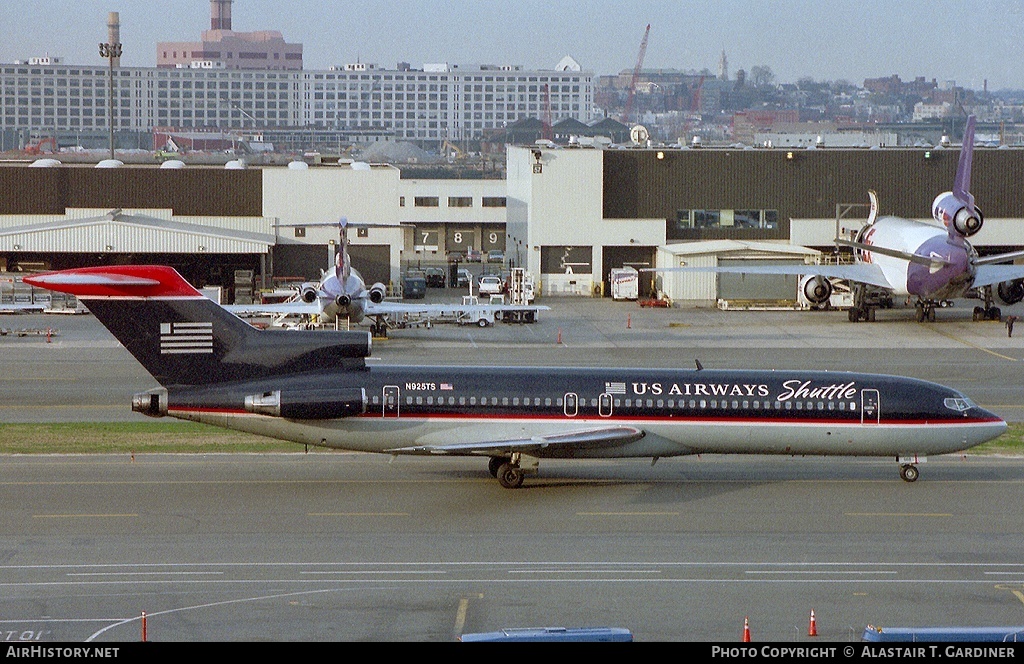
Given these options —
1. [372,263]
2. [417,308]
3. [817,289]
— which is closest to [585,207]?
[372,263]

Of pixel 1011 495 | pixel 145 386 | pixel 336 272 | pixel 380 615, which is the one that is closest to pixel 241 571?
pixel 380 615

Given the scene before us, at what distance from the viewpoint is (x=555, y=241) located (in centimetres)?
9006

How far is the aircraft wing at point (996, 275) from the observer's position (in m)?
72.2

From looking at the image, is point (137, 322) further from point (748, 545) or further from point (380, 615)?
point (748, 545)

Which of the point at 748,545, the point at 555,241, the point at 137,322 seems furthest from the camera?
the point at 555,241

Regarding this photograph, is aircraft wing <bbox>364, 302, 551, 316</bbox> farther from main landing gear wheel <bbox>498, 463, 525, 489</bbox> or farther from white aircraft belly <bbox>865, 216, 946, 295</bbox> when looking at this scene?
main landing gear wheel <bbox>498, 463, 525, 489</bbox>

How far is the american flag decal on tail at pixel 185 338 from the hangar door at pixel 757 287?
173 feet

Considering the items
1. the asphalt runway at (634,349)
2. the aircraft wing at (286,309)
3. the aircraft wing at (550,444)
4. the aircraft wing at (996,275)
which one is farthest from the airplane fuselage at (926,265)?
the aircraft wing at (550,444)

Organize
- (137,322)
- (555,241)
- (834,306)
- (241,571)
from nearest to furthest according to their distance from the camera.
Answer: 1. (241,571)
2. (137,322)
3. (834,306)
4. (555,241)

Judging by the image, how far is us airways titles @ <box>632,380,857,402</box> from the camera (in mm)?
34938

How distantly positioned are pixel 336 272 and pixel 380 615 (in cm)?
4091

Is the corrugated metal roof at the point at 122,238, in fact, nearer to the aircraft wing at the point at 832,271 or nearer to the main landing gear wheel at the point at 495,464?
the aircraft wing at the point at 832,271

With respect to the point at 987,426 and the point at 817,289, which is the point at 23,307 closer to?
the point at 817,289

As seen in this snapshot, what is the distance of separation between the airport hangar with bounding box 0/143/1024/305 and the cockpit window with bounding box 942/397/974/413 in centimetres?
4603
